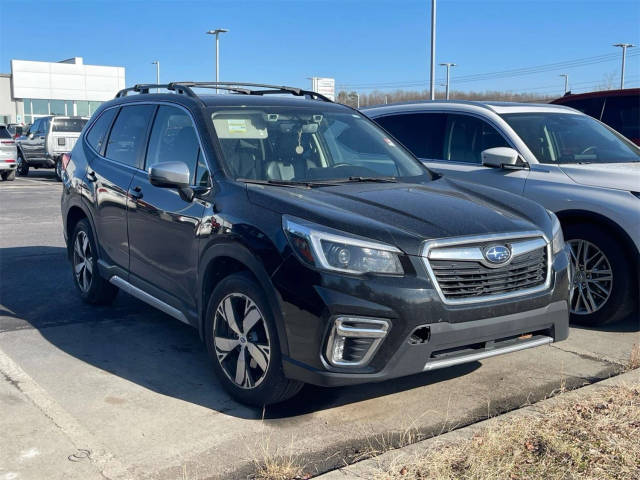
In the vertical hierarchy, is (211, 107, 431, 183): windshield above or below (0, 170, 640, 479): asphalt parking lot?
above

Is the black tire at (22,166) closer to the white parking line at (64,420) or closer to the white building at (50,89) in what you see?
the white parking line at (64,420)

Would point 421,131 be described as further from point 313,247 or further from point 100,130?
point 313,247

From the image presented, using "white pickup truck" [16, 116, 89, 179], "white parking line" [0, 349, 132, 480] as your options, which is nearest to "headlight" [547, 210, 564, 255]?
"white parking line" [0, 349, 132, 480]

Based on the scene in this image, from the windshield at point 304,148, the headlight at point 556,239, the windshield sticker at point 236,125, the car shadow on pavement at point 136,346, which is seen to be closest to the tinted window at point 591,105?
the windshield at point 304,148

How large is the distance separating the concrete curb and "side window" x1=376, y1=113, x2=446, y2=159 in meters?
3.29

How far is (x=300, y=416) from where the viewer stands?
4023 mm

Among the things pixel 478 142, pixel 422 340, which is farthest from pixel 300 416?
pixel 478 142

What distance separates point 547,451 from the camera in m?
3.39

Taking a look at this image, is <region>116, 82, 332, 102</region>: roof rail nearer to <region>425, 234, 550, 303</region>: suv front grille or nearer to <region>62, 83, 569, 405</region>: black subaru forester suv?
<region>62, 83, 569, 405</region>: black subaru forester suv

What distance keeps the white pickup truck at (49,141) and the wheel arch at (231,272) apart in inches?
724

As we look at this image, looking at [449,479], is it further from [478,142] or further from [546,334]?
[478,142]

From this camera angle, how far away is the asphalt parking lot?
3513 millimetres

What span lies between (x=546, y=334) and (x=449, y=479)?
1302 millimetres

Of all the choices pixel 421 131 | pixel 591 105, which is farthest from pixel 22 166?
pixel 421 131
